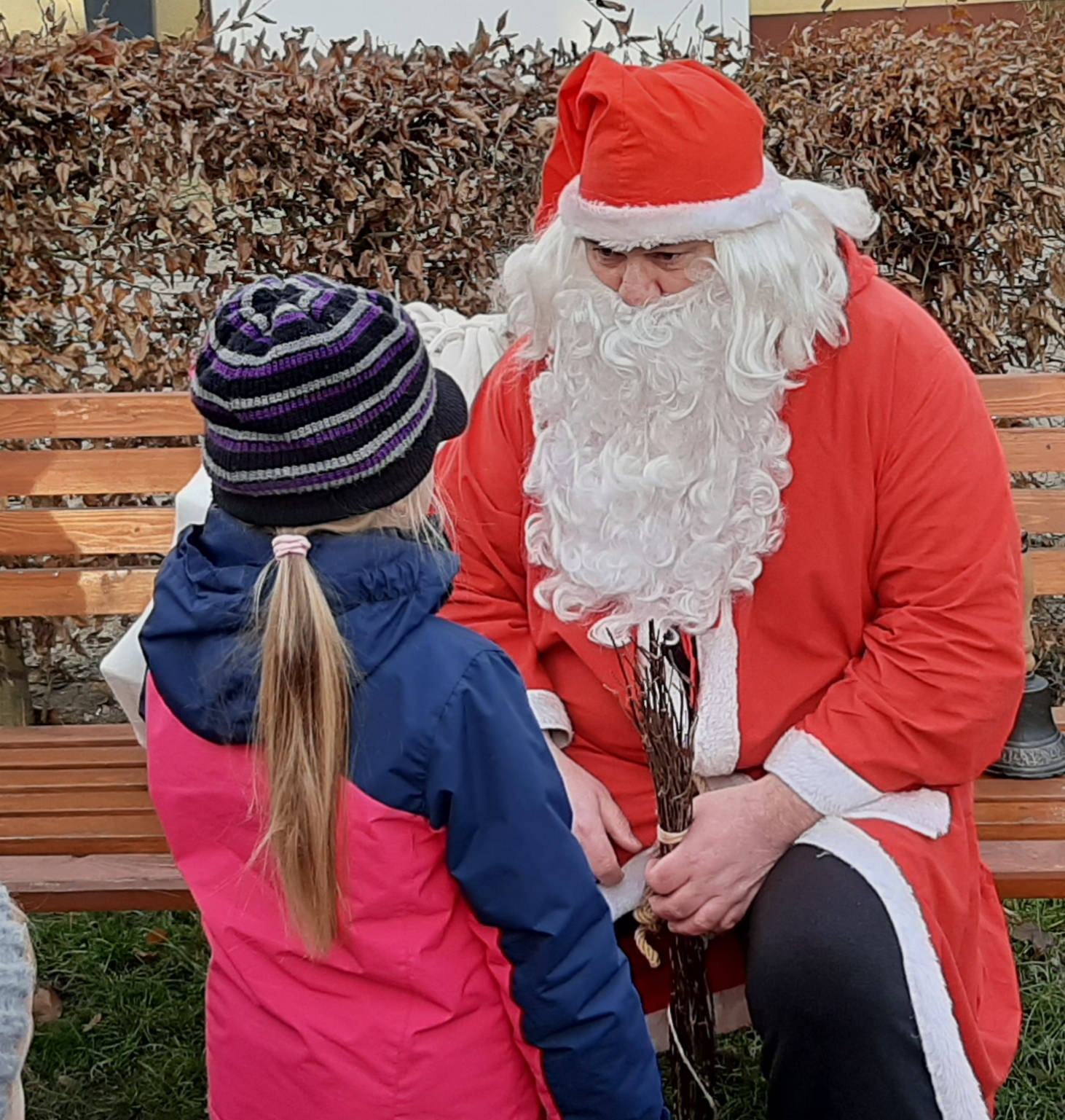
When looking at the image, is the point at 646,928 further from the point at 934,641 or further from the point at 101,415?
the point at 101,415

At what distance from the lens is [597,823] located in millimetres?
2553

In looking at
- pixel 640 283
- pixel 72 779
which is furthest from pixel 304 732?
pixel 72 779

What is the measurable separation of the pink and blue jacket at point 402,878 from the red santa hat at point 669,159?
898 millimetres

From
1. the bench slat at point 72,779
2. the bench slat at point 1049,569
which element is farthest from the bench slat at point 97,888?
the bench slat at point 1049,569

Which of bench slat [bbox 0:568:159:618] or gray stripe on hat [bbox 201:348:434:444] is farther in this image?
bench slat [bbox 0:568:159:618]

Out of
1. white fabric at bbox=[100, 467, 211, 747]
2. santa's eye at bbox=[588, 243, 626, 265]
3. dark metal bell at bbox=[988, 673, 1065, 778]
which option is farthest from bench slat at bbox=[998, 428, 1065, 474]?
white fabric at bbox=[100, 467, 211, 747]

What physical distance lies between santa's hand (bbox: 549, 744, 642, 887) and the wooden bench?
0.90 m

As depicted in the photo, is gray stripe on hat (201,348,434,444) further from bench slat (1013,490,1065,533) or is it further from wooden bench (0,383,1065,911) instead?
bench slat (1013,490,1065,533)

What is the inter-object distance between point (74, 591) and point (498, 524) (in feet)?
5.05

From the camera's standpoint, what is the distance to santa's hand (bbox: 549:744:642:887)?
2.52 m

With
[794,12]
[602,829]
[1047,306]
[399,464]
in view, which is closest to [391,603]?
[399,464]

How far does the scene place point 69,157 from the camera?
14.1 ft

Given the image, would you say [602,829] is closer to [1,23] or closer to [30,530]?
[30,530]

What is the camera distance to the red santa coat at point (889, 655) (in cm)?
240
